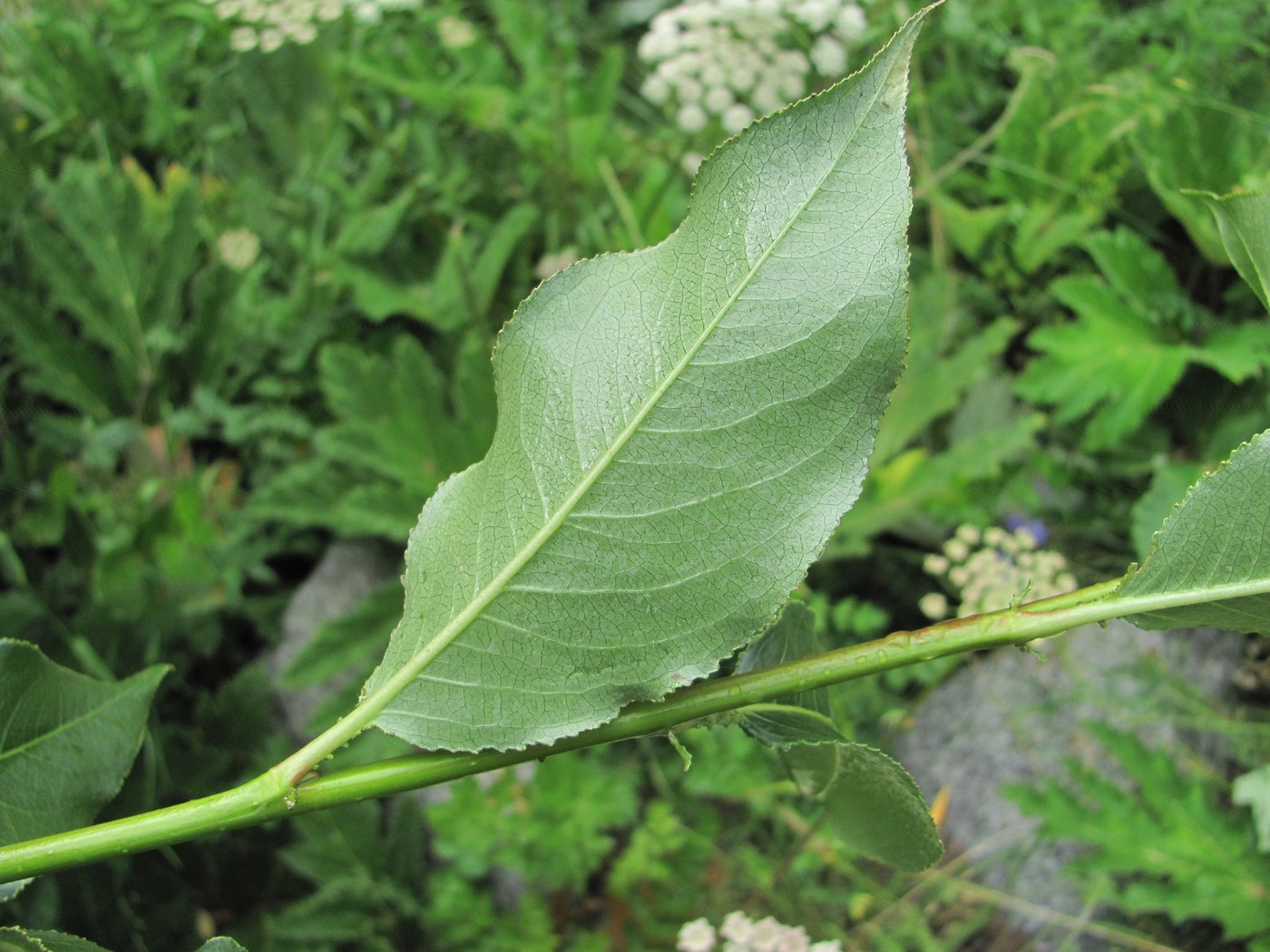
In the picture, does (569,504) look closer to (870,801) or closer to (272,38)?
(870,801)

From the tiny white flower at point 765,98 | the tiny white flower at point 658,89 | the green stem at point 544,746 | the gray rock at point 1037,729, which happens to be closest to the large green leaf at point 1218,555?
the green stem at point 544,746

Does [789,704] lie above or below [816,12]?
below

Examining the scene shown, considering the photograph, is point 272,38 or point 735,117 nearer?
point 272,38

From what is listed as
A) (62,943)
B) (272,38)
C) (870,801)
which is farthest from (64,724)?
(272,38)

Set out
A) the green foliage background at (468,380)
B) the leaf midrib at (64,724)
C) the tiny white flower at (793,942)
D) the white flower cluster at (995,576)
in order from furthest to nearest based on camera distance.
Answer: the green foliage background at (468,380), the white flower cluster at (995,576), the tiny white flower at (793,942), the leaf midrib at (64,724)

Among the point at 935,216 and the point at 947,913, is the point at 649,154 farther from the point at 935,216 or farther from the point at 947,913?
the point at 947,913

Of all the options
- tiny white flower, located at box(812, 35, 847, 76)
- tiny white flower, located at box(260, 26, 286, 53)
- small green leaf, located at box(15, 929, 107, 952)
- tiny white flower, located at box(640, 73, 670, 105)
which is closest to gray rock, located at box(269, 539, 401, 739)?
tiny white flower, located at box(260, 26, 286, 53)

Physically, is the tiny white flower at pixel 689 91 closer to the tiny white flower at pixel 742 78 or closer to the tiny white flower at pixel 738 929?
the tiny white flower at pixel 742 78
